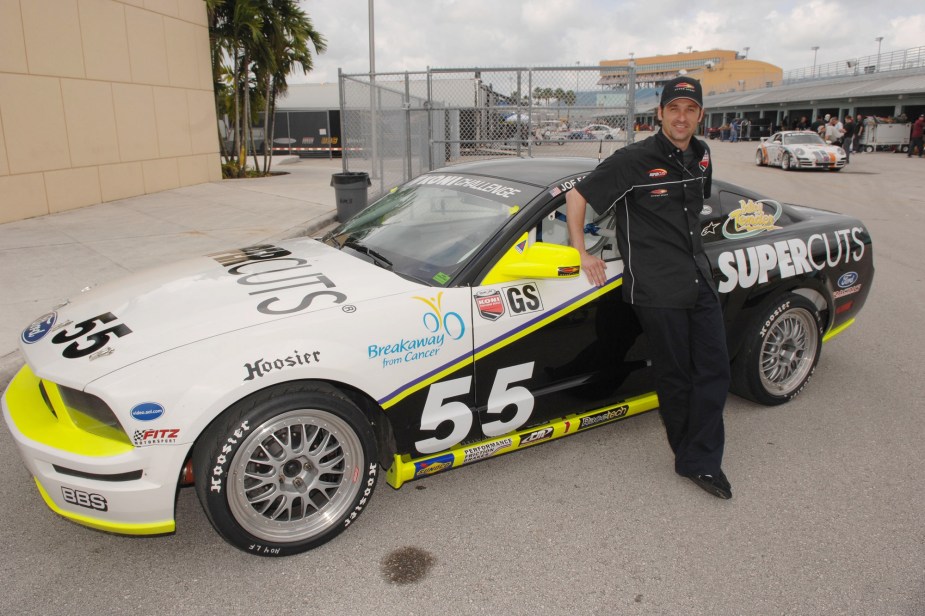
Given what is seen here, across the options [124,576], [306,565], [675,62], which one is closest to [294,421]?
[306,565]

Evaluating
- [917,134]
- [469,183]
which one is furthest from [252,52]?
[917,134]

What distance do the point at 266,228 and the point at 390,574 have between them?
8.05m

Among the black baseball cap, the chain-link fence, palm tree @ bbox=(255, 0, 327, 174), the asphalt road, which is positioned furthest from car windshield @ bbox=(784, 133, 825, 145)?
the black baseball cap

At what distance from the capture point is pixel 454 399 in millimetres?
3000

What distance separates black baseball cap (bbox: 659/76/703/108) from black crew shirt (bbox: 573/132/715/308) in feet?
0.55

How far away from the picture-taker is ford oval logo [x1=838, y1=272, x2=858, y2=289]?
4.30 m

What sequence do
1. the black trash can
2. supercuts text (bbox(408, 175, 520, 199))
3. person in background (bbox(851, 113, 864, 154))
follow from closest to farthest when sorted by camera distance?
supercuts text (bbox(408, 175, 520, 199)) → the black trash can → person in background (bbox(851, 113, 864, 154))

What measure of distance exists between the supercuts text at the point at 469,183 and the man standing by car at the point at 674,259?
1.35 ft

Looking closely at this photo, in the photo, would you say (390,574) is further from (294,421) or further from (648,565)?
(648,565)

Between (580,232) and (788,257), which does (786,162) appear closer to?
(788,257)

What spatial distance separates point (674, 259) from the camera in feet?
10.1

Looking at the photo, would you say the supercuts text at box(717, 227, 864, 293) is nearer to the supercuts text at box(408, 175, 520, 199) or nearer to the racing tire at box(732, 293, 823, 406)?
the racing tire at box(732, 293, 823, 406)

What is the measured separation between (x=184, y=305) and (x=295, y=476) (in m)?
0.88

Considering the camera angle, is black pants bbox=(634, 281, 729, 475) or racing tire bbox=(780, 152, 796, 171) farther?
racing tire bbox=(780, 152, 796, 171)
